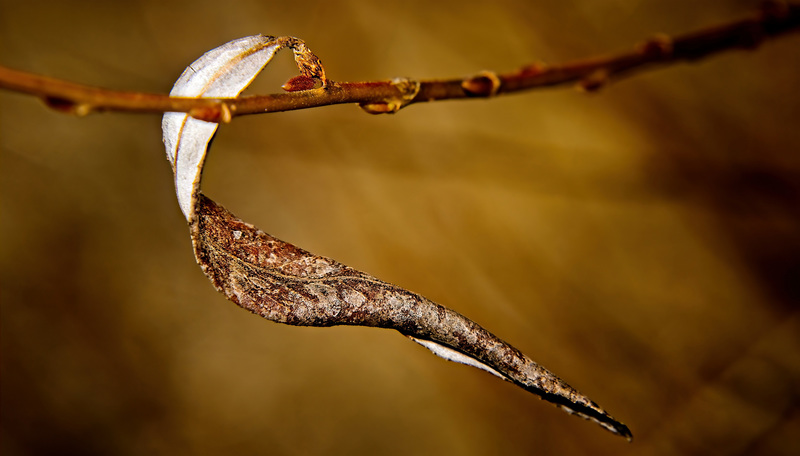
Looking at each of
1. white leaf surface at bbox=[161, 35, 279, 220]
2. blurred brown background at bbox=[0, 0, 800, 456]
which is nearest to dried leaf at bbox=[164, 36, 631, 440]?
white leaf surface at bbox=[161, 35, 279, 220]

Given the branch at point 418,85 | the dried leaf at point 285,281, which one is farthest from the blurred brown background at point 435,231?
the dried leaf at point 285,281

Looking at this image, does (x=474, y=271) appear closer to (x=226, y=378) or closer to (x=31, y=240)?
(x=226, y=378)

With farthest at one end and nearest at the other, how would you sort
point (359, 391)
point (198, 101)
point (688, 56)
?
point (359, 391) → point (688, 56) → point (198, 101)

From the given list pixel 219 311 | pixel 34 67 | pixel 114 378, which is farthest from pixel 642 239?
pixel 34 67

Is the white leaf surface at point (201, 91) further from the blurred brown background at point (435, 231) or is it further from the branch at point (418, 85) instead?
the blurred brown background at point (435, 231)

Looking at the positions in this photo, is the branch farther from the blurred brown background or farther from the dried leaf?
the blurred brown background

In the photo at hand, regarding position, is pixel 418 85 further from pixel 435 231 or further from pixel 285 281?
pixel 435 231
